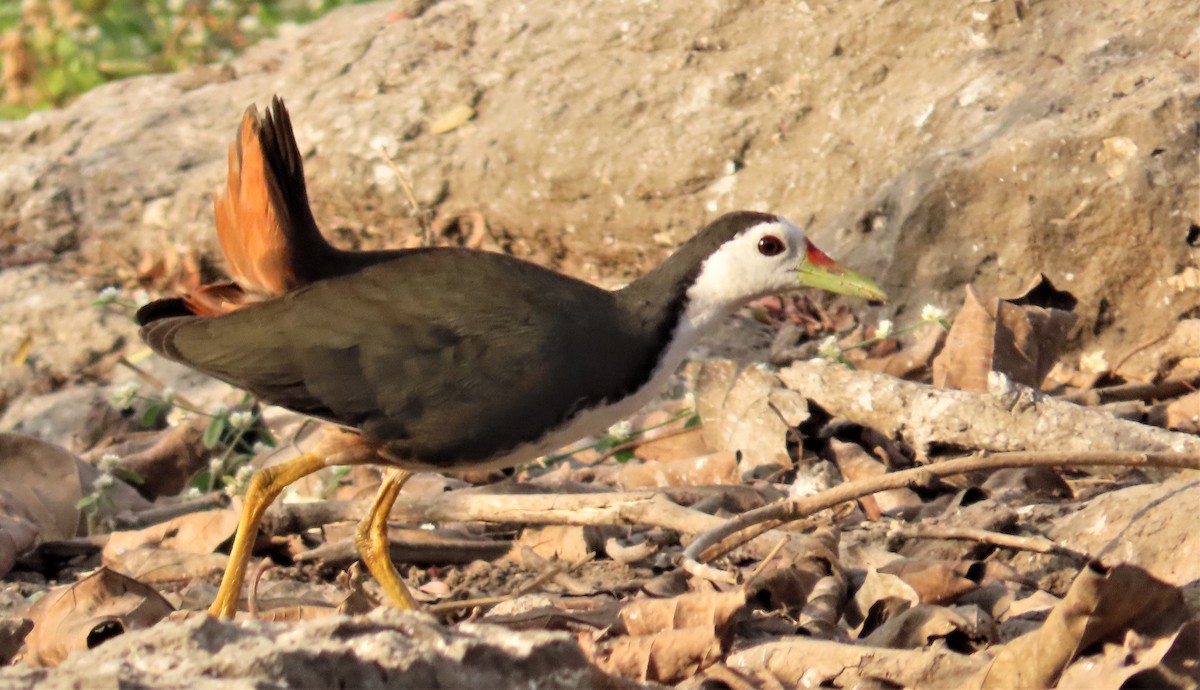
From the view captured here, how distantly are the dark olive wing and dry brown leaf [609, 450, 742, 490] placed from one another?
71cm

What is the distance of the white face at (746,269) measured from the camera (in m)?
4.05

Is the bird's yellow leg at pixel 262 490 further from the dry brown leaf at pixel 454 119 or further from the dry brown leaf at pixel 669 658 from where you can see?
the dry brown leaf at pixel 454 119

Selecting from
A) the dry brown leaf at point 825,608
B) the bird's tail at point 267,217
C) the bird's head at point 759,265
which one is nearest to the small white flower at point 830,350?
the bird's head at point 759,265

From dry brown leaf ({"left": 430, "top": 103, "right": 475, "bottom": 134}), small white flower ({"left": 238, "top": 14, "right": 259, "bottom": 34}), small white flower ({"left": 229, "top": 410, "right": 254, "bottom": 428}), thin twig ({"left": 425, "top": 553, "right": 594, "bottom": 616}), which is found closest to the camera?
thin twig ({"left": 425, "top": 553, "right": 594, "bottom": 616})

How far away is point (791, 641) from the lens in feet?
9.62

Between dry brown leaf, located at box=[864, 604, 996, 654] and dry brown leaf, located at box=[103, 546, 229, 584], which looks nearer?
dry brown leaf, located at box=[864, 604, 996, 654]

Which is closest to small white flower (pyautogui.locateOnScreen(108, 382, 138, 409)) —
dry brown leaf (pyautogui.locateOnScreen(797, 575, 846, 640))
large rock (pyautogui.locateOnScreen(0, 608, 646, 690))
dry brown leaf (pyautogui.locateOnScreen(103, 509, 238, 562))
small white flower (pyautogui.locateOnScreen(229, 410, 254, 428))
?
small white flower (pyautogui.locateOnScreen(229, 410, 254, 428))

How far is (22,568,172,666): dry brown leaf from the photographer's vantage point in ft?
10.7

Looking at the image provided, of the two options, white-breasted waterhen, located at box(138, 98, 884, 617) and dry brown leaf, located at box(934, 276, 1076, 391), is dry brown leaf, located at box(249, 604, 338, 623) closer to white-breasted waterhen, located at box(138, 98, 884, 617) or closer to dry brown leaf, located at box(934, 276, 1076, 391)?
white-breasted waterhen, located at box(138, 98, 884, 617)

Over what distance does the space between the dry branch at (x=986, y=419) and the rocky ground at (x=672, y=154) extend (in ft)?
1.09

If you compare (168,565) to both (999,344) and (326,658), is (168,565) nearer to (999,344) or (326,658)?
(326,658)

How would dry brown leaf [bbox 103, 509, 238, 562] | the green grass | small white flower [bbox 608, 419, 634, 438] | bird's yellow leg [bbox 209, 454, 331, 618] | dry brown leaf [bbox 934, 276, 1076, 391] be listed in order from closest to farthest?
bird's yellow leg [bbox 209, 454, 331, 618], dry brown leaf [bbox 103, 509, 238, 562], dry brown leaf [bbox 934, 276, 1076, 391], small white flower [bbox 608, 419, 634, 438], the green grass

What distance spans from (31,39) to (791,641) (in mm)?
9344

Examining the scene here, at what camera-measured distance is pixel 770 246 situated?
13.6ft
